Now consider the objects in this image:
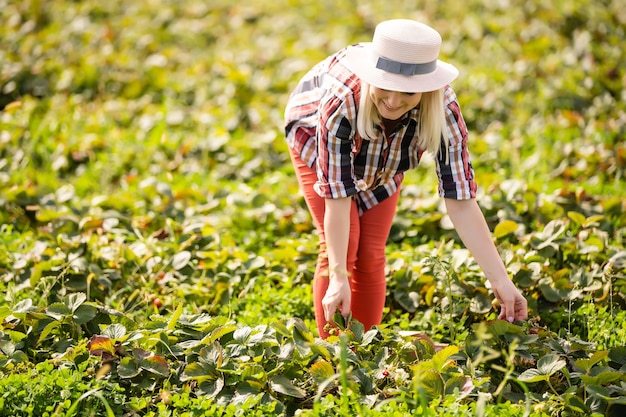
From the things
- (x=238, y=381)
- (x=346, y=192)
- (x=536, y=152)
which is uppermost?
(x=346, y=192)

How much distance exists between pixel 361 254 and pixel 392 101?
2.38 feet

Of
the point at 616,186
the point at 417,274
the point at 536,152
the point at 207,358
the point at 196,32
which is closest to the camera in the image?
the point at 207,358

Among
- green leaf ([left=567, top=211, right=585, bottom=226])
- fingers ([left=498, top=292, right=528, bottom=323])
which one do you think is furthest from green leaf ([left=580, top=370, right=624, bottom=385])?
green leaf ([left=567, top=211, right=585, bottom=226])

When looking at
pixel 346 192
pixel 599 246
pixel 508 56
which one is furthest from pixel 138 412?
pixel 508 56

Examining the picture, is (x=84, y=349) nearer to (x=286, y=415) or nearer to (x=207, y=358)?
(x=207, y=358)

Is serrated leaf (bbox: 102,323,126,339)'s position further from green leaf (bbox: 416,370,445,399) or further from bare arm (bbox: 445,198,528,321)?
bare arm (bbox: 445,198,528,321)

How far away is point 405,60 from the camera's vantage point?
226cm

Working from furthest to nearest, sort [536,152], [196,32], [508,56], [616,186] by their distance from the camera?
[196,32] → [508,56] → [536,152] → [616,186]

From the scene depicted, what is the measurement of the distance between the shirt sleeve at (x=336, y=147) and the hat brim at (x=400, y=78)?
128mm

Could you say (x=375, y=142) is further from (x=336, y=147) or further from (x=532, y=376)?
(x=532, y=376)

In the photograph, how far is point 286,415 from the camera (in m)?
2.35

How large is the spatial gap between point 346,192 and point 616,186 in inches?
88.2

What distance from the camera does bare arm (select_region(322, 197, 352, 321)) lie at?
244 cm

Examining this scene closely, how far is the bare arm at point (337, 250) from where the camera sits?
2.44 meters
